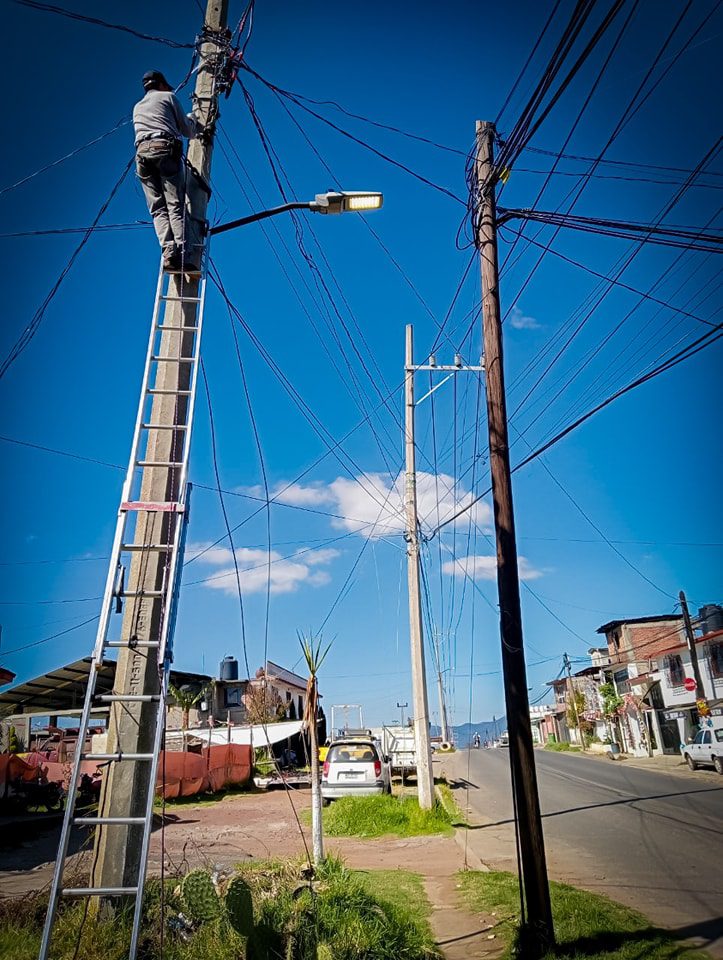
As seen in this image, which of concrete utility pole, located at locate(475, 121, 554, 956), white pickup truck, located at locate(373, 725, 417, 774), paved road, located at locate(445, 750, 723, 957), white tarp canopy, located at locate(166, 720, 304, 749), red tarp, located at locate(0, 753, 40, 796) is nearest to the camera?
concrete utility pole, located at locate(475, 121, 554, 956)

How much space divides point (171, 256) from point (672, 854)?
481 inches

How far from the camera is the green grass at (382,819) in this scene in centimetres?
1443

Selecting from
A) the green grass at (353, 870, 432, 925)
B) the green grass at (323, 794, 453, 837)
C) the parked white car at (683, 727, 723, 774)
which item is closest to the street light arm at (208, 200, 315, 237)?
the green grass at (353, 870, 432, 925)

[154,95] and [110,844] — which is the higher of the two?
[154,95]

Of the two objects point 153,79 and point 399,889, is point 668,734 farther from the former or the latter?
point 153,79

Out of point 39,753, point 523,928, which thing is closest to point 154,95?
point 523,928

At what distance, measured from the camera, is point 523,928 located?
6.47m

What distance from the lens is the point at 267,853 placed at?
37.9ft

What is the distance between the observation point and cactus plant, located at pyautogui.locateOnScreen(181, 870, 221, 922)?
5234 millimetres

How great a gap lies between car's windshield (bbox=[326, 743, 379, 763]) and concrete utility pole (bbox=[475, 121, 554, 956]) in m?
12.0

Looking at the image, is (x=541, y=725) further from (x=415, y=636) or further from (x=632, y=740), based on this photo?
(x=415, y=636)

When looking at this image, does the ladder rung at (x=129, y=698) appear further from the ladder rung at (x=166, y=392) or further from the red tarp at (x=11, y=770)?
the red tarp at (x=11, y=770)

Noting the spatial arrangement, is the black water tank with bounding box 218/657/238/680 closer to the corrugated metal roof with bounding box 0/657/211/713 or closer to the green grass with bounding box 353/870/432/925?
the corrugated metal roof with bounding box 0/657/211/713

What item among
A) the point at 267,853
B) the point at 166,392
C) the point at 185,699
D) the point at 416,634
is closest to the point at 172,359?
the point at 166,392
